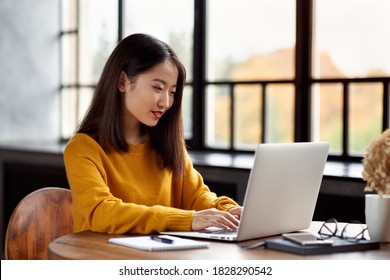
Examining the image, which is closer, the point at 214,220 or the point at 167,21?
the point at 214,220

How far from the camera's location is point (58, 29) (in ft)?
20.3

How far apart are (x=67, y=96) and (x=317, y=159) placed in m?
4.40

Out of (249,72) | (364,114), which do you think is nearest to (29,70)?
(249,72)

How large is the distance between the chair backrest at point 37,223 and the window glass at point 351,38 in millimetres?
2159

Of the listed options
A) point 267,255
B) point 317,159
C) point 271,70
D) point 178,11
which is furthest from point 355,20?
point 267,255

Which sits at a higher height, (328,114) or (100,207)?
(328,114)

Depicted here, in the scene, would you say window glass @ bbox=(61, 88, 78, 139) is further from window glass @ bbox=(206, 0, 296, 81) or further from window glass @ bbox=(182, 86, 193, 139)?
window glass @ bbox=(206, 0, 296, 81)

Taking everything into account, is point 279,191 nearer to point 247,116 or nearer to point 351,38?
point 351,38

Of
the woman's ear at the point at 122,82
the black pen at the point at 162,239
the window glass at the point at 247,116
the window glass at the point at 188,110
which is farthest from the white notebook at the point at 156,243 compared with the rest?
the window glass at the point at 188,110

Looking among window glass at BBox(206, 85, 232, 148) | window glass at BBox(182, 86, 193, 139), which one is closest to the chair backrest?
window glass at BBox(206, 85, 232, 148)

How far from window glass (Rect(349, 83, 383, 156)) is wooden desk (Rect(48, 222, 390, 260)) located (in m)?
2.22

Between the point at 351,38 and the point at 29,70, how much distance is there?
280 centimetres

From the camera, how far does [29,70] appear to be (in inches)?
237
